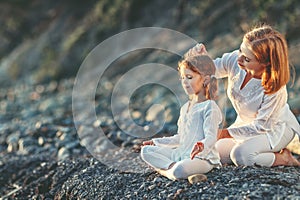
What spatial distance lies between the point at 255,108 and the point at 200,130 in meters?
0.59

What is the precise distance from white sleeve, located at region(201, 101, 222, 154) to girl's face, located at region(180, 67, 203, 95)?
180 mm

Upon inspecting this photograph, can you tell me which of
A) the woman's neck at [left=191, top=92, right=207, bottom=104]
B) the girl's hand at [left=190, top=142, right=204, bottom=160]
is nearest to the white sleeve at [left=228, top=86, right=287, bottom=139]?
the woman's neck at [left=191, top=92, right=207, bottom=104]

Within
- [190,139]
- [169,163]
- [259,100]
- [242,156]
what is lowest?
[242,156]

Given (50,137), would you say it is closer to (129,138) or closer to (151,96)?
(129,138)

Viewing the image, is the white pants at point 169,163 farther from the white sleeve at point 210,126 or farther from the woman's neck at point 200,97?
the woman's neck at point 200,97

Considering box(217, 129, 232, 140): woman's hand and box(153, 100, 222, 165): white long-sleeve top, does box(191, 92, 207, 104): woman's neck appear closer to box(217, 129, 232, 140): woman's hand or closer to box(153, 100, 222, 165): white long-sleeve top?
box(153, 100, 222, 165): white long-sleeve top

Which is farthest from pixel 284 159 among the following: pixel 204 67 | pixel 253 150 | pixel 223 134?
pixel 204 67

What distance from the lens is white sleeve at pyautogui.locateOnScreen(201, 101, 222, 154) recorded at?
4.70 metres

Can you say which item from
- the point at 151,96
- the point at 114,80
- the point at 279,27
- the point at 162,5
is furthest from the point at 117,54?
the point at 279,27

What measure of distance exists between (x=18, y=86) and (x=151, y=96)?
18.5ft

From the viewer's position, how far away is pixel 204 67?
4852mm

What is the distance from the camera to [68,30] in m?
16.4

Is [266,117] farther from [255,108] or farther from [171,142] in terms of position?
[171,142]

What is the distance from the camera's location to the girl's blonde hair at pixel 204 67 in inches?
190
